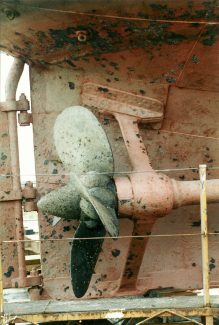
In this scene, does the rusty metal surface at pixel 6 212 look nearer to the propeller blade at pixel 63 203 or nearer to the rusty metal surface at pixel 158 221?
the rusty metal surface at pixel 158 221

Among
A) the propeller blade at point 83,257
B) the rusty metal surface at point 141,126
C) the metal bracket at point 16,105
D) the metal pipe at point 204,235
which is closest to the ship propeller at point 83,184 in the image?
the propeller blade at point 83,257

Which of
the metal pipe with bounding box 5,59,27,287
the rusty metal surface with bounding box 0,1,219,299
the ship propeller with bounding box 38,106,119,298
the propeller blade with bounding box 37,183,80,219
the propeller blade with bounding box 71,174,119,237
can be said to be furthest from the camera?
the metal pipe with bounding box 5,59,27,287

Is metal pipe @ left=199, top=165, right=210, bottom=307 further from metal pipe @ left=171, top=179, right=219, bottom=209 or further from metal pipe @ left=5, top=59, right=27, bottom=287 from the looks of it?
metal pipe @ left=5, top=59, right=27, bottom=287

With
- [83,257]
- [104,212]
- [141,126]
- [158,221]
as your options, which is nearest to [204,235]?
[104,212]

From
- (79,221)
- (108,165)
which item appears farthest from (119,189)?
(79,221)

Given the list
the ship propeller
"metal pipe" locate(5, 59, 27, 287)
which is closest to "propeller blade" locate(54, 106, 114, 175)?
the ship propeller

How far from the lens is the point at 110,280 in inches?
224

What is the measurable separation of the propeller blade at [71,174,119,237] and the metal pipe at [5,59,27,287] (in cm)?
96

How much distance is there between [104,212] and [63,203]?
22.4 inches

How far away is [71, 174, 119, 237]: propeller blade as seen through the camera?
4.62 m

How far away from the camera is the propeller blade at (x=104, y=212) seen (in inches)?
182

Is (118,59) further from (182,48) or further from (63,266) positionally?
(63,266)

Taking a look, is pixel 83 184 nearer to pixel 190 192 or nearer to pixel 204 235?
pixel 190 192

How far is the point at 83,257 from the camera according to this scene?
17.1ft
